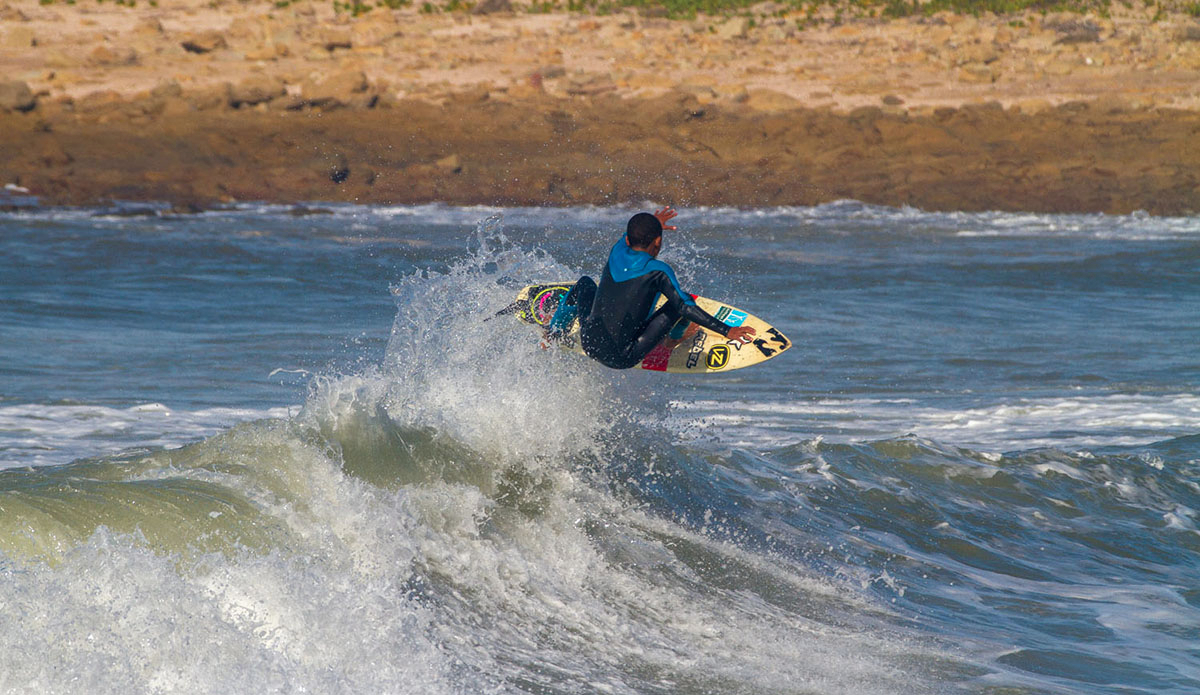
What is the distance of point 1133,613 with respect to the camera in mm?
7520

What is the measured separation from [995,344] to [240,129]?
2032 cm

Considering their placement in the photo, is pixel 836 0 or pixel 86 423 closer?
pixel 86 423

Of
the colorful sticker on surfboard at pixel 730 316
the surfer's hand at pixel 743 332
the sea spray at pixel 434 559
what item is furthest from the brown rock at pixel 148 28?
the surfer's hand at pixel 743 332

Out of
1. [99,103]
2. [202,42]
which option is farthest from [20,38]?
[202,42]

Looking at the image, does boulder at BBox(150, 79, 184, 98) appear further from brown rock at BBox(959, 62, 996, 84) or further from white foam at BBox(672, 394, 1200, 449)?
white foam at BBox(672, 394, 1200, 449)

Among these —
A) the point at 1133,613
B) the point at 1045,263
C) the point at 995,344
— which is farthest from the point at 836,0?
the point at 1133,613

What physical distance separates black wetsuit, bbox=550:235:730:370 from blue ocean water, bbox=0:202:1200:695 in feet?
2.36

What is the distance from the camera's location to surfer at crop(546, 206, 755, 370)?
8.12 meters

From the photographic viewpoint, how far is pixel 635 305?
819 centimetres

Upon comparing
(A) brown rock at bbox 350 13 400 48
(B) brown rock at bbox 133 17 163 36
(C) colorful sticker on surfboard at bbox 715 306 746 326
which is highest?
(A) brown rock at bbox 350 13 400 48

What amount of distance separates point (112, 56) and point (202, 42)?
7.31 ft

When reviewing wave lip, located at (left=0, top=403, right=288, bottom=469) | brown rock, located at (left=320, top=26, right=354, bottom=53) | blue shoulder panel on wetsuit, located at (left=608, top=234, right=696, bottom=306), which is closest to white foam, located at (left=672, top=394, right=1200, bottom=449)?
blue shoulder panel on wetsuit, located at (left=608, top=234, right=696, bottom=306)

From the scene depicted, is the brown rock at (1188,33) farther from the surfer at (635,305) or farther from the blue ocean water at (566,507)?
the surfer at (635,305)

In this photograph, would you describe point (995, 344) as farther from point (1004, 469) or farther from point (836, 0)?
point (836, 0)
